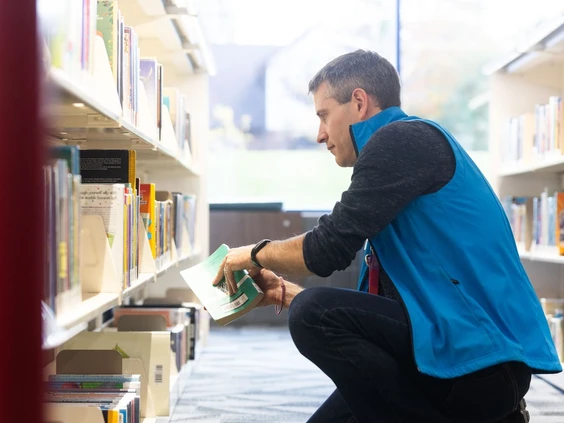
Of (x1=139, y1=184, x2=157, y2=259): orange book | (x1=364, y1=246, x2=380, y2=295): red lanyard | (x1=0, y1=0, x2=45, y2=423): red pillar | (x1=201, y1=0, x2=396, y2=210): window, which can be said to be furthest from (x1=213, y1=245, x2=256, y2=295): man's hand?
(x1=201, y1=0, x2=396, y2=210): window

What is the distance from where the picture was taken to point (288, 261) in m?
1.61

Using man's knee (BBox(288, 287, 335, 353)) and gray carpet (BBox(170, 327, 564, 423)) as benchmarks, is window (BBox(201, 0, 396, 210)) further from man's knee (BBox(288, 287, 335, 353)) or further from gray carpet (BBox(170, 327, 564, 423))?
man's knee (BBox(288, 287, 335, 353))

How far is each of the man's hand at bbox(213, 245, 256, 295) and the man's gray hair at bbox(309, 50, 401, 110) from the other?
0.44 m

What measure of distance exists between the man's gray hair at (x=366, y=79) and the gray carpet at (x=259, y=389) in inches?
47.7

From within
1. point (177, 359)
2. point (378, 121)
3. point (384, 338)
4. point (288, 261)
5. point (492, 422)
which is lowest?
point (177, 359)

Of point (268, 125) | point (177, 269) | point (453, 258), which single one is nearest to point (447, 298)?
point (453, 258)

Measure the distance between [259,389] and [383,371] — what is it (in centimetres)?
157

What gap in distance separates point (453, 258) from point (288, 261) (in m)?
0.36

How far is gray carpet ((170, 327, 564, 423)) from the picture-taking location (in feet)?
8.32

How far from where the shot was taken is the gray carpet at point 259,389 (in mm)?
2535

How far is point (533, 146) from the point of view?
3736 millimetres

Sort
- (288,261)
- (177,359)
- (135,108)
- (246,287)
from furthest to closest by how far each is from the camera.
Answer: (177,359) < (135,108) < (246,287) < (288,261)

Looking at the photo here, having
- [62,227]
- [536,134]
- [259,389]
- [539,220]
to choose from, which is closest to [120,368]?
[62,227]

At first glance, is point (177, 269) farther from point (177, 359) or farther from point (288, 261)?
point (288, 261)
